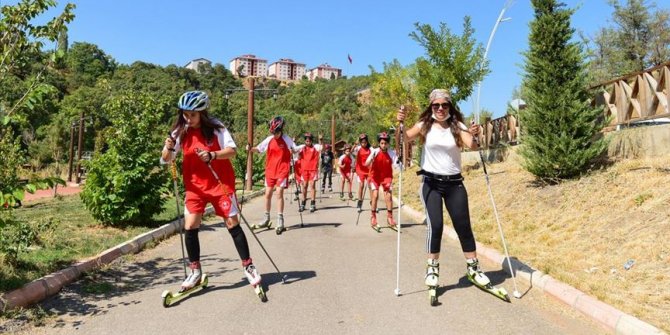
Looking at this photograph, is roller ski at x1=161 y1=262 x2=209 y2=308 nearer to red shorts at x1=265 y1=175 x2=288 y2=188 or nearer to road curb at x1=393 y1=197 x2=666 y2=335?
road curb at x1=393 y1=197 x2=666 y2=335

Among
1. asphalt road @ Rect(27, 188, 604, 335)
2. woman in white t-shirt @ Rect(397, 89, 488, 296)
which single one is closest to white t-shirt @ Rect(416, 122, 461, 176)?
woman in white t-shirt @ Rect(397, 89, 488, 296)

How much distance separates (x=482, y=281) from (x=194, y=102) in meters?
3.59

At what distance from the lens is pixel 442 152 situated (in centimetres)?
543

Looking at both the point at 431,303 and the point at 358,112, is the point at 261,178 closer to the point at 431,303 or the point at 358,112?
the point at 431,303

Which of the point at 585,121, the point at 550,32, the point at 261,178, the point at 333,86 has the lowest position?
the point at 261,178

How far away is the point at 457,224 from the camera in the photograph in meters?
5.39

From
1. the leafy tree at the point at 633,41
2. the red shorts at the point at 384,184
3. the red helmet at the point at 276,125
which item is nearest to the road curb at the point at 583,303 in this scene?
the red shorts at the point at 384,184

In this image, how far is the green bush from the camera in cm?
899

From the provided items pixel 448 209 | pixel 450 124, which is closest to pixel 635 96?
pixel 450 124

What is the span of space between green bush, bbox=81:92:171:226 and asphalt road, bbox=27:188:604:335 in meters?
1.65

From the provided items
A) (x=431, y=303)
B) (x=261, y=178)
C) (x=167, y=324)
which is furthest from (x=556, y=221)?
(x=261, y=178)

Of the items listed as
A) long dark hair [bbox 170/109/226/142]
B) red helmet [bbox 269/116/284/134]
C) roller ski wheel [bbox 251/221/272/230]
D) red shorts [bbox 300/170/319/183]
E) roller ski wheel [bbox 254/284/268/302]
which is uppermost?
red helmet [bbox 269/116/284/134]

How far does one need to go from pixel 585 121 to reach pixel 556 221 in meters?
2.83

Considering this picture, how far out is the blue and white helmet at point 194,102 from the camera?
5270 millimetres
